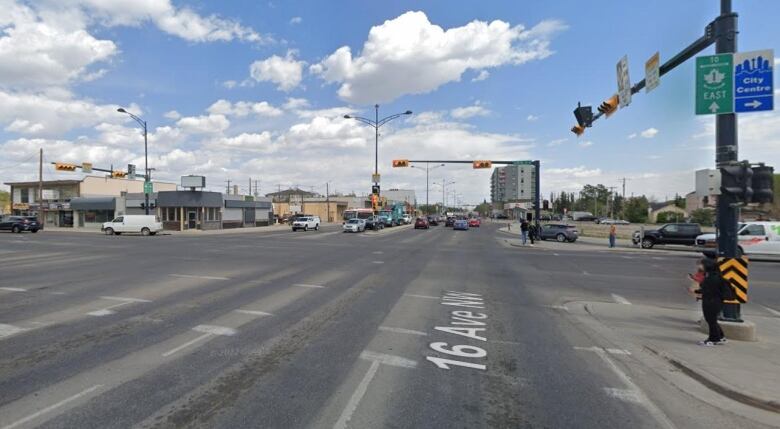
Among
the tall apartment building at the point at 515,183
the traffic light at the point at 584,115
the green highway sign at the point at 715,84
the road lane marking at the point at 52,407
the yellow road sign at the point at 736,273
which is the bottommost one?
the road lane marking at the point at 52,407

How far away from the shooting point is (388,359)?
618cm

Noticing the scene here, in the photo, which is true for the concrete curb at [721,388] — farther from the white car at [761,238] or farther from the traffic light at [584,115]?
the white car at [761,238]

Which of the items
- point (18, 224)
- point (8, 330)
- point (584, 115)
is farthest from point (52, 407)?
point (18, 224)

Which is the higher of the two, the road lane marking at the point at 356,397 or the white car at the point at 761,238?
the white car at the point at 761,238

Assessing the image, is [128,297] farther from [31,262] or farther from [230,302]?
[31,262]

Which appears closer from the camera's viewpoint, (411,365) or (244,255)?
(411,365)

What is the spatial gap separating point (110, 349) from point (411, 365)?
13.6ft

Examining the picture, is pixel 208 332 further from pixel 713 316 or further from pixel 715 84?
pixel 715 84

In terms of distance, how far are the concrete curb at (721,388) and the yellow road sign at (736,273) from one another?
7.02 ft

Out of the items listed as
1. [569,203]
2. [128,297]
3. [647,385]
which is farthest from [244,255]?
[569,203]

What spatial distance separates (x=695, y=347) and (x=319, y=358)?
18.0 feet

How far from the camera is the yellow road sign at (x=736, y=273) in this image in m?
7.61

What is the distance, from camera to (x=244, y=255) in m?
21.8

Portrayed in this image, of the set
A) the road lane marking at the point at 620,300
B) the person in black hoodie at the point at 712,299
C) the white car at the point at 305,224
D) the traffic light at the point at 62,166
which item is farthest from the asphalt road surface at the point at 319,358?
the white car at the point at 305,224
